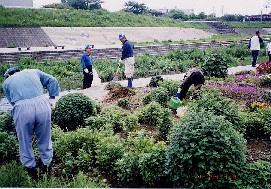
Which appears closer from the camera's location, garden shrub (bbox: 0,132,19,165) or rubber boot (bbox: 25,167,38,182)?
rubber boot (bbox: 25,167,38,182)

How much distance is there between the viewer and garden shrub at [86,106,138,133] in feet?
19.9

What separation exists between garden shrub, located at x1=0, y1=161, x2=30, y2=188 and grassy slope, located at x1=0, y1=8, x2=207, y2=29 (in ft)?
9.55

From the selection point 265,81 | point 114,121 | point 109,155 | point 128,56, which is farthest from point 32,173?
point 265,81

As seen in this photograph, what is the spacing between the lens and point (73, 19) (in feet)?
23.4

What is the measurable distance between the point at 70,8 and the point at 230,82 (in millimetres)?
5624

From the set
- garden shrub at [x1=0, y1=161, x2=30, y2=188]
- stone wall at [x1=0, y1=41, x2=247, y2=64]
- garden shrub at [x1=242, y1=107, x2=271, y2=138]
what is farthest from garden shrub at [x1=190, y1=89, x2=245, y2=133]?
stone wall at [x1=0, y1=41, x2=247, y2=64]

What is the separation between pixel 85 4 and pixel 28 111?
3205mm

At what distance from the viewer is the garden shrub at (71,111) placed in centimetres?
608

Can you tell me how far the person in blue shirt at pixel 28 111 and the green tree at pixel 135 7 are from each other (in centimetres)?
287

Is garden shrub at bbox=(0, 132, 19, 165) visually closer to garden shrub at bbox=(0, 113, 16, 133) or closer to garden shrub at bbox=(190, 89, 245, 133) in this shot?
garden shrub at bbox=(0, 113, 16, 133)

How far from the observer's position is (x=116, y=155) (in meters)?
4.78

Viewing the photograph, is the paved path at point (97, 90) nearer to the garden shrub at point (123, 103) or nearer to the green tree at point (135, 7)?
the garden shrub at point (123, 103)

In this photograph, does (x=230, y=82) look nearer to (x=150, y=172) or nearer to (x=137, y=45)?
(x=137, y=45)

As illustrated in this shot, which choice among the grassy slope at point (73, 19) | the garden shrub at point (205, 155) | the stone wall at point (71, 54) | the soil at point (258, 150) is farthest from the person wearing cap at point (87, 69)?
the garden shrub at point (205, 155)
